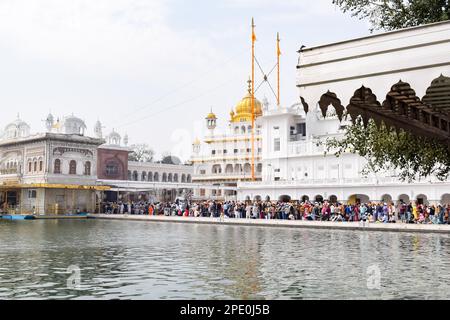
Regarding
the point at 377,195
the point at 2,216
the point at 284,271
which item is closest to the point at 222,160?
the point at 377,195

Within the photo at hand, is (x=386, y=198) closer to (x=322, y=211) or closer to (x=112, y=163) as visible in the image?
(x=322, y=211)

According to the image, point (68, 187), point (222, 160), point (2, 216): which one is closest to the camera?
point (2, 216)

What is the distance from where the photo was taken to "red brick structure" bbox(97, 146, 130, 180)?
262 feet

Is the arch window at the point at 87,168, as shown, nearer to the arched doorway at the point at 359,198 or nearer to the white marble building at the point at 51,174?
the white marble building at the point at 51,174

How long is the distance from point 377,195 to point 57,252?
135 ft

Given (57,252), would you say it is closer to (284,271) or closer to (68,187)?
(284,271)

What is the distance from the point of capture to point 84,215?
164ft

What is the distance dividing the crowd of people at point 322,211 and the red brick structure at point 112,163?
105 ft

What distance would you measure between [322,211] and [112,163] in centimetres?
5077

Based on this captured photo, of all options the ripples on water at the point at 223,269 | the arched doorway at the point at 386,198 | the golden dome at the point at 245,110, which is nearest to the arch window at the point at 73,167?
the arched doorway at the point at 386,198

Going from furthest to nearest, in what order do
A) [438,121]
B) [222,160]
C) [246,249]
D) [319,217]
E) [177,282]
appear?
[222,160], [319,217], [246,249], [177,282], [438,121]

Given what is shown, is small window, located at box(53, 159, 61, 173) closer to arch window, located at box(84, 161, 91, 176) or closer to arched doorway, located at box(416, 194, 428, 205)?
arch window, located at box(84, 161, 91, 176)

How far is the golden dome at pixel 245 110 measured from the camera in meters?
90.1

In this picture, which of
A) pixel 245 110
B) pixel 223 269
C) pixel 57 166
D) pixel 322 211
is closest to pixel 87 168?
pixel 57 166
